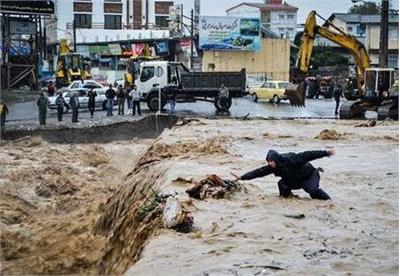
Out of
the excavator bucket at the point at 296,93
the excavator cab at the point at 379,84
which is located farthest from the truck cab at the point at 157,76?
the excavator cab at the point at 379,84

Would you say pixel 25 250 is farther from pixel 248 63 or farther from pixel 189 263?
pixel 248 63

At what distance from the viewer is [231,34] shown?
63.1 m

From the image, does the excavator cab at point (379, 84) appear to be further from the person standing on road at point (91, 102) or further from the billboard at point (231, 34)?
the billboard at point (231, 34)

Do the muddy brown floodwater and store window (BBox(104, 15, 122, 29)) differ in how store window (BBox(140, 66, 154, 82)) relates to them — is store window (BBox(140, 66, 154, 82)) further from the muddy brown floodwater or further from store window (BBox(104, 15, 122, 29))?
store window (BBox(104, 15, 122, 29))

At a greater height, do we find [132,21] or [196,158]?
[132,21]

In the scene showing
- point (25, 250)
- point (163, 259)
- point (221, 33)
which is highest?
point (221, 33)

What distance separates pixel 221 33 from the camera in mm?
62969

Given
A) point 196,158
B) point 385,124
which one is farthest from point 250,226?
point 385,124

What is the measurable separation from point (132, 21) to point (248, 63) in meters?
18.1

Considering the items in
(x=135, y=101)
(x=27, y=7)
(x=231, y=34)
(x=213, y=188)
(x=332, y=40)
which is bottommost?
(x=213, y=188)

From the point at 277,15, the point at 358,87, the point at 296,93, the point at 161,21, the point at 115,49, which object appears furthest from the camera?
the point at 277,15

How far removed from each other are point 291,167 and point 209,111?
26561 mm

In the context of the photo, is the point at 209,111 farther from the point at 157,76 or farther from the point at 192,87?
the point at 157,76

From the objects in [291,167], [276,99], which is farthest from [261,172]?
[276,99]
